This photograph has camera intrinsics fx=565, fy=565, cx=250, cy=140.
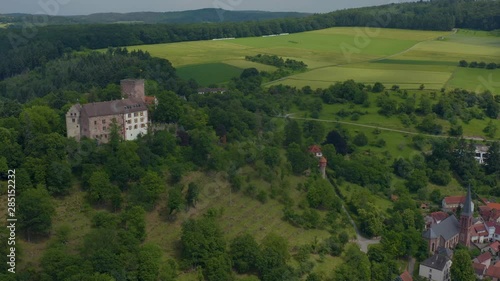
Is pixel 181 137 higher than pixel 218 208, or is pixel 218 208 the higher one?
pixel 181 137

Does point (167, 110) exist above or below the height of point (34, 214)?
above

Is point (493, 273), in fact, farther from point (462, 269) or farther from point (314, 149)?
point (314, 149)

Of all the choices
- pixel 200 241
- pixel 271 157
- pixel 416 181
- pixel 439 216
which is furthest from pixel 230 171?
pixel 416 181

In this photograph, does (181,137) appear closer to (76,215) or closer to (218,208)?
(218,208)

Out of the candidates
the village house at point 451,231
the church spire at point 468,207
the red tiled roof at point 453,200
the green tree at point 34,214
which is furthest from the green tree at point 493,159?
the green tree at point 34,214

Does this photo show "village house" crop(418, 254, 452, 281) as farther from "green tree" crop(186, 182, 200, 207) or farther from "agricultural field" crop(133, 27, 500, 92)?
"agricultural field" crop(133, 27, 500, 92)

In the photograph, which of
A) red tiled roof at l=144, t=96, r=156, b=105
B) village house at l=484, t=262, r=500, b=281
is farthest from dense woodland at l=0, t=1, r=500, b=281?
village house at l=484, t=262, r=500, b=281

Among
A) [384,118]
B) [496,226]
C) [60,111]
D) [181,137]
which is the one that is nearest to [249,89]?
[384,118]

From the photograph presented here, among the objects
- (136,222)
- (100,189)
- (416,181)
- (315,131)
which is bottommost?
(416,181)
